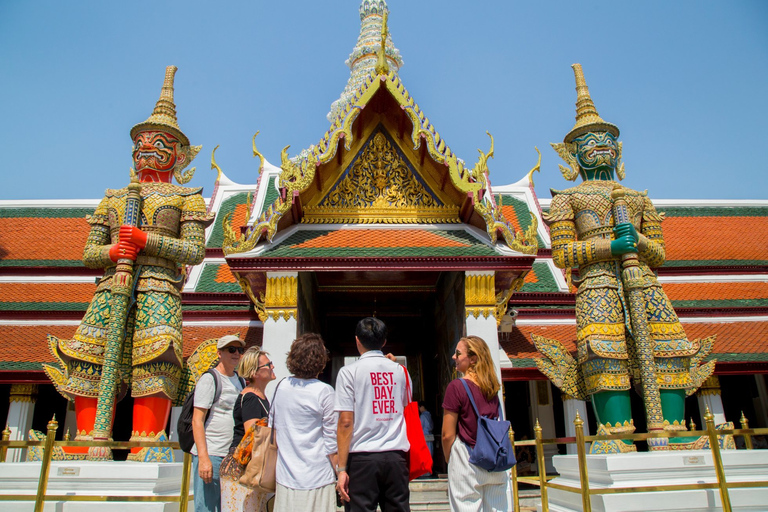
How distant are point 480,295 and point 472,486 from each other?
12.5 feet

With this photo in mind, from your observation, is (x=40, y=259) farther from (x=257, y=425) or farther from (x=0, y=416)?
(x=257, y=425)

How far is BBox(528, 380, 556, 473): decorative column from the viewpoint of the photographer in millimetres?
8891

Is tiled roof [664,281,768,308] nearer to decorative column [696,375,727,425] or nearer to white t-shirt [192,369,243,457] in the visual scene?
decorative column [696,375,727,425]

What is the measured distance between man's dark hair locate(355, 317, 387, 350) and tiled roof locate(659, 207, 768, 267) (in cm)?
850

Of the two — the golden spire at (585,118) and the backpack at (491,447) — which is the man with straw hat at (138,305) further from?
the golden spire at (585,118)

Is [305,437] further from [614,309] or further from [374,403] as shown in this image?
[614,309]

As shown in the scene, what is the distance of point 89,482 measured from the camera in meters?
4.36

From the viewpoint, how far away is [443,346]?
8.09 m

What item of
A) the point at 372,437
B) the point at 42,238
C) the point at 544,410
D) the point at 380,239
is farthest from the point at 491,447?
the point at 42,238

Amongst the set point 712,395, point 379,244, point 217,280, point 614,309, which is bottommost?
point 712,395

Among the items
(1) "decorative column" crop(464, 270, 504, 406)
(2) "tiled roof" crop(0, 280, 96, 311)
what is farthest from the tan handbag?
(2) "tiled roof" crop(0, 280, 96, 311)

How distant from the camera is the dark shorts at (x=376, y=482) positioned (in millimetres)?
2891

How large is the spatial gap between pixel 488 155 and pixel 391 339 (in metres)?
4.01

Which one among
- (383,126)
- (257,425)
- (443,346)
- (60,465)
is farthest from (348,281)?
(257,425)
